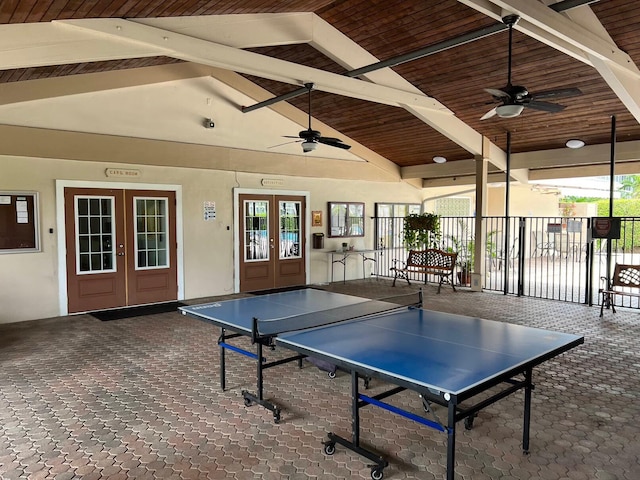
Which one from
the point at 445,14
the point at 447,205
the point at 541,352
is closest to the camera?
the point at 541,352

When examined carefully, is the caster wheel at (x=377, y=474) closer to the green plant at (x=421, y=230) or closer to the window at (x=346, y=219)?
the green plant at (x=421, y=230)

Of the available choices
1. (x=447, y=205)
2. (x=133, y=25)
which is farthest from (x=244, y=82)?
(x=447, y=205)

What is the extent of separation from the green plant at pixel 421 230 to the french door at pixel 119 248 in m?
5.38

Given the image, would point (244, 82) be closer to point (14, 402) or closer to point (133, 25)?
point (133, 25)

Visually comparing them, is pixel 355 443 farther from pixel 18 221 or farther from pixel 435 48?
pixel 18 221

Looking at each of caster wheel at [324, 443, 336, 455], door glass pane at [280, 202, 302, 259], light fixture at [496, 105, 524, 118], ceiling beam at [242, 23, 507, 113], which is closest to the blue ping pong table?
caster wheel at [324, 443, 336, 455]

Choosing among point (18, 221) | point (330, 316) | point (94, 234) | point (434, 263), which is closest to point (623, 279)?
point (434, 263)

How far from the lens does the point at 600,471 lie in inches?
117

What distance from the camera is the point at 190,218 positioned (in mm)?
8758

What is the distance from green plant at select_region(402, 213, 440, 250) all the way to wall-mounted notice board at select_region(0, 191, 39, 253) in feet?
24.7

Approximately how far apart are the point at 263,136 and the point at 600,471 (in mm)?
8227

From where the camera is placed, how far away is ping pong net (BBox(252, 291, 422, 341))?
349 cm

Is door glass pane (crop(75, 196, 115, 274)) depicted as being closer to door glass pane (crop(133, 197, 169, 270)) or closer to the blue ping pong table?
door glass pane (crop(133, 197, 169, 270))

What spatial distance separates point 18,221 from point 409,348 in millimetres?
6565
